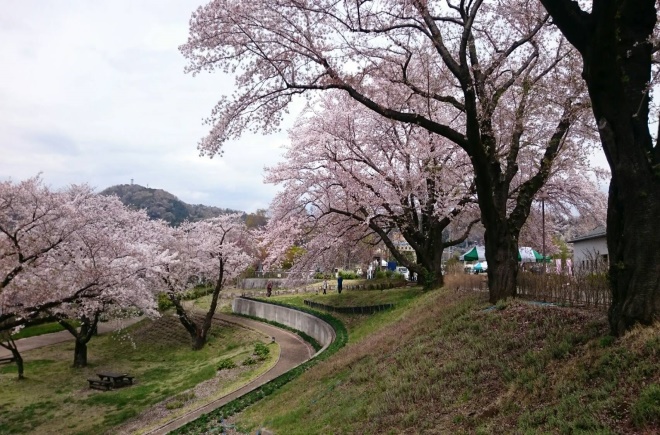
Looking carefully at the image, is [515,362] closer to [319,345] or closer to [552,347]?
[552,347]

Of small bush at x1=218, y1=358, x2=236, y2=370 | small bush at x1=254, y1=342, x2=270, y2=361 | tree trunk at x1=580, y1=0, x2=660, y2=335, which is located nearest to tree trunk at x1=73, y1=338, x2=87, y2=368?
small bush at x1=218, y1=358, x2=236, y2=370

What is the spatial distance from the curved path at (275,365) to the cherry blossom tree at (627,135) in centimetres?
1014

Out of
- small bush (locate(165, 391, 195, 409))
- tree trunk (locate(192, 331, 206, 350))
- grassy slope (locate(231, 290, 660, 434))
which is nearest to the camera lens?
grassy slope (locate(231, 290, 660, 434))

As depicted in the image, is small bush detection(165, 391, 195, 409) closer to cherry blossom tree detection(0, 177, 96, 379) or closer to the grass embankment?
the grass embankment

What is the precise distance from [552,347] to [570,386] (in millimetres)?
1198

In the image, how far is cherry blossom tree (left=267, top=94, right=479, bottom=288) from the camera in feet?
57.0

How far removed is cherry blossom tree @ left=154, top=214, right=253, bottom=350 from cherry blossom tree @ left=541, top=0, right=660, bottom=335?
23.1m

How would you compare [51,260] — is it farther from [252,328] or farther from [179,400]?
[252,328]

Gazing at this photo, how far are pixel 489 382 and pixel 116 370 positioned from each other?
20.4m

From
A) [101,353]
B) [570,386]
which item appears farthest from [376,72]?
[101,353]

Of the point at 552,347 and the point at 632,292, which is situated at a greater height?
the point at 632,292

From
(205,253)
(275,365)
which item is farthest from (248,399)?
(205,253)

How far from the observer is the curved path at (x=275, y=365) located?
12055 millimetres

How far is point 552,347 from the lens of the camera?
6.20 metres
